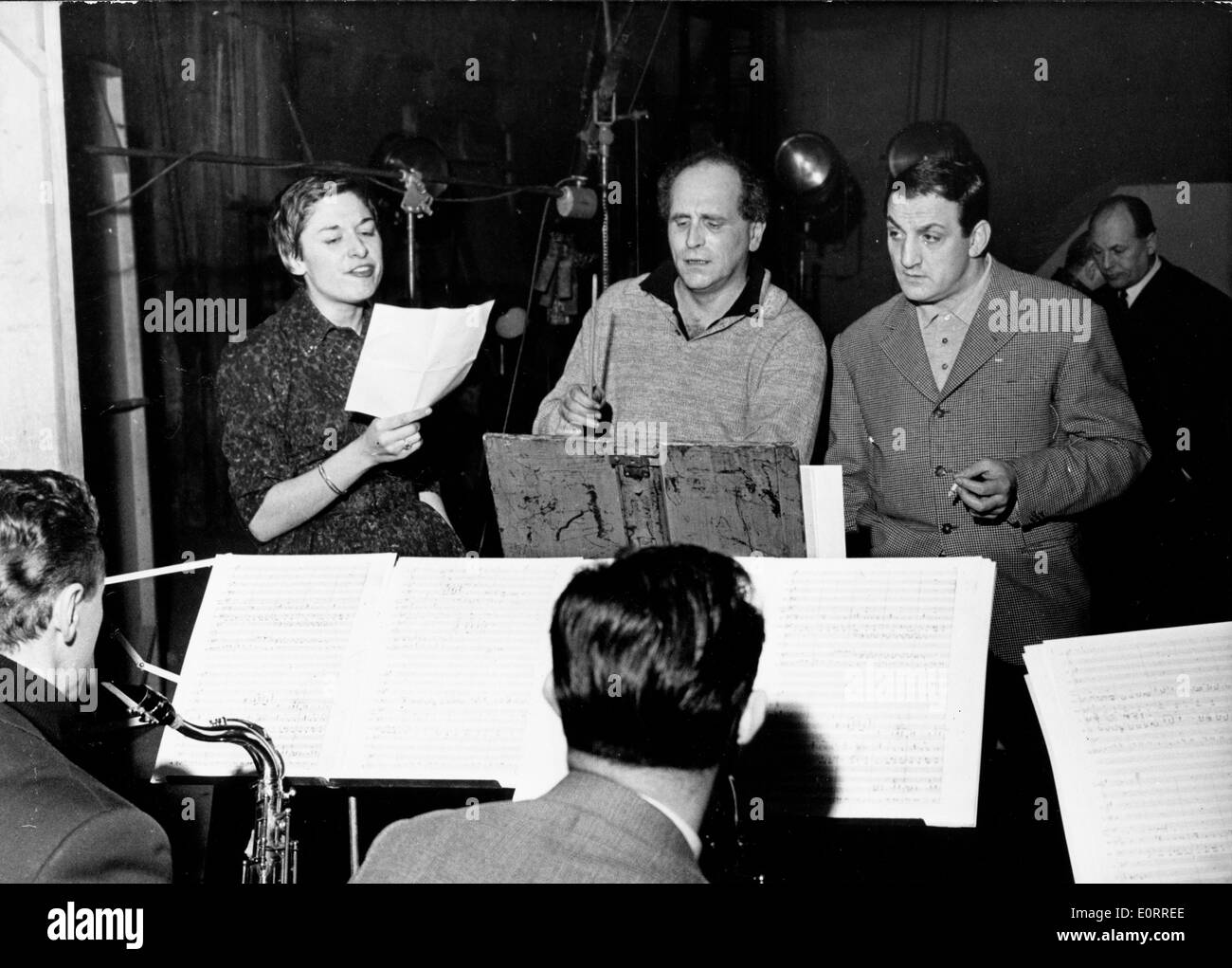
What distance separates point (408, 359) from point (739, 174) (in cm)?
103

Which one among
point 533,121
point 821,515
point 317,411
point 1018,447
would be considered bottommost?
point 821,515

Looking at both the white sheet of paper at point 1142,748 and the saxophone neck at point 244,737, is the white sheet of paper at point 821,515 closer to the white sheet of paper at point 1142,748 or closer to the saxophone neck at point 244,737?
the white sheet of paper at point 1142,748

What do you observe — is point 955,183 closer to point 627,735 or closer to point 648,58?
point 648,58

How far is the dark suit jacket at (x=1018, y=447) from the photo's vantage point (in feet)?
10.4

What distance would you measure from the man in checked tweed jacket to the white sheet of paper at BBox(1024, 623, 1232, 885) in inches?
26.2

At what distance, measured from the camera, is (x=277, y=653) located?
273cm

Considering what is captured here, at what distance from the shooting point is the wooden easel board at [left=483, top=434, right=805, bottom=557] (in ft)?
9.02

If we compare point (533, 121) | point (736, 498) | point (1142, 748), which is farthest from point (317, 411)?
point (1142, 748)

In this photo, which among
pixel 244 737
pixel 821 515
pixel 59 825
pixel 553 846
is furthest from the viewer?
pixel 821 515

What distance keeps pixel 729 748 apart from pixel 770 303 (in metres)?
1.73

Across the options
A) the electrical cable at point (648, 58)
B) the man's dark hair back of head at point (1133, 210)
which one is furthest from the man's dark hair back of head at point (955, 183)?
the electrical cable at point (648, 58)
